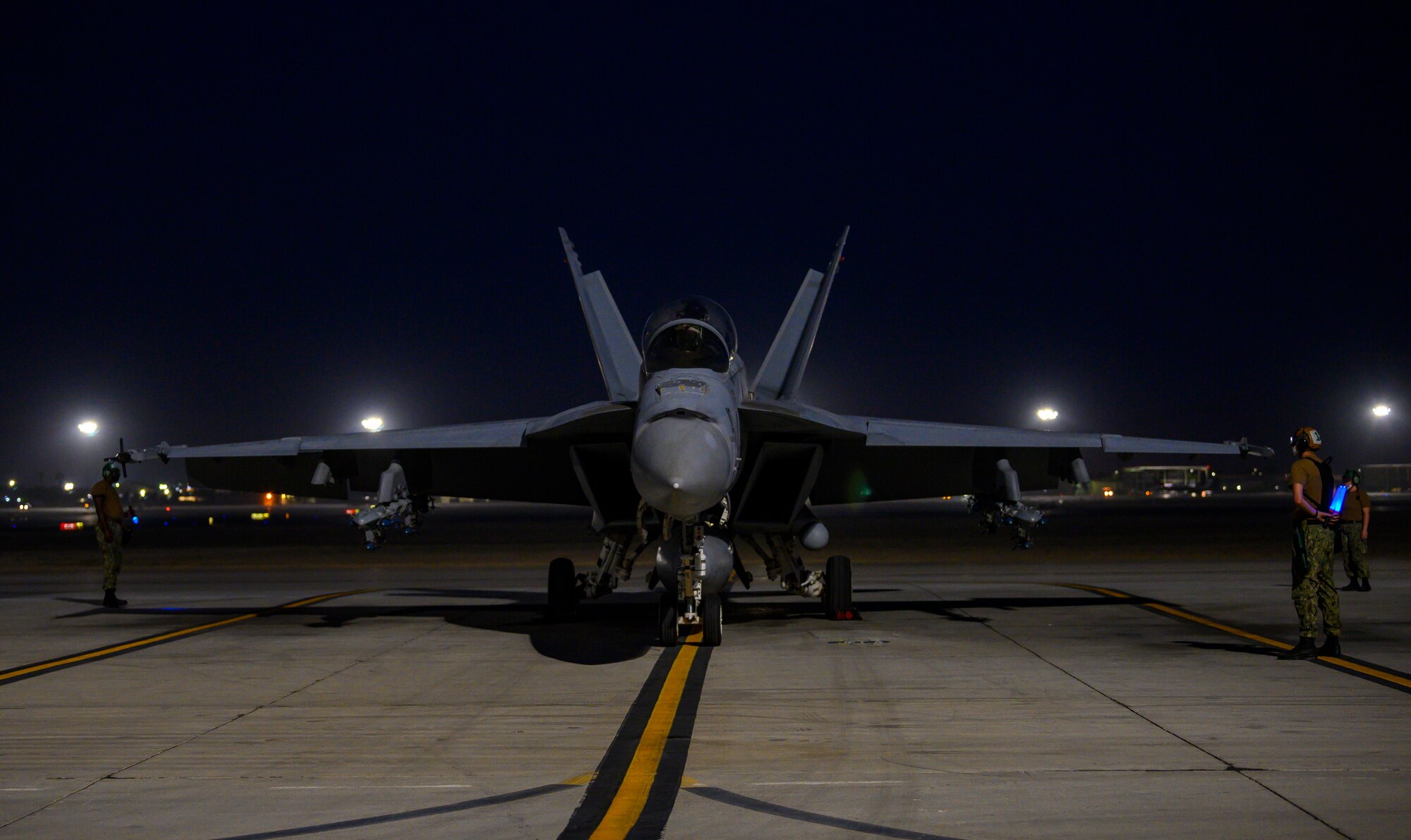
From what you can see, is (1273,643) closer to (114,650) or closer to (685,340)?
(685,340)

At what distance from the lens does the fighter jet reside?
32.9 ft

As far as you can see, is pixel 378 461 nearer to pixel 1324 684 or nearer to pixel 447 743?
pixel 447 743

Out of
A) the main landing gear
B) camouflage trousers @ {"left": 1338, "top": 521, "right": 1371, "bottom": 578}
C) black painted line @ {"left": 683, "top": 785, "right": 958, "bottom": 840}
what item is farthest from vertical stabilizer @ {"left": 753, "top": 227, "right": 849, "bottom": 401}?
black painted line @ {"left": 683, "top": 785, "right": 958, "bottom": 840}

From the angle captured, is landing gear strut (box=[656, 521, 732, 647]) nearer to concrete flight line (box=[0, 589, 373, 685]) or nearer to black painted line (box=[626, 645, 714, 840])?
black painted line (box=[626, 645, 714, 840])

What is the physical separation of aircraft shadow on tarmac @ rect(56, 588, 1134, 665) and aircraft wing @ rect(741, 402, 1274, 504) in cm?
153

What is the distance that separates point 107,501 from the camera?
15.2 meters

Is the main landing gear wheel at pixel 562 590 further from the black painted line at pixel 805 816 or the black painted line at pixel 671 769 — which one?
the black painted line at pixel 805 816

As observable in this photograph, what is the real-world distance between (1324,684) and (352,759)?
669 cm

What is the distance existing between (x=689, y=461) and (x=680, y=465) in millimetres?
80

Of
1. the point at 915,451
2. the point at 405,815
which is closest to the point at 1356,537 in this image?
the point at 915,451

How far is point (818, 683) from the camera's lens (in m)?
8.83

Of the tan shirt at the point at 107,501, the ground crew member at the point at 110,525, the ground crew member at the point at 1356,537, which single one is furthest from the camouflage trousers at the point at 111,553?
the ground crew member at the point at 1356,537

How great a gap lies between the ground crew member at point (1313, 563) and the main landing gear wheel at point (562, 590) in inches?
288

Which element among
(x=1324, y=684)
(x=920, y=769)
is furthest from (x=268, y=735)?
(x=1324, y=684)
